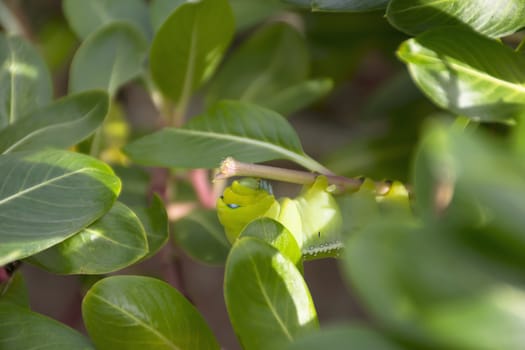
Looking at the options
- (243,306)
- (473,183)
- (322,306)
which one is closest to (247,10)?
(243,306)

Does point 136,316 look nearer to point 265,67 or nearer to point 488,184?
point 488,184

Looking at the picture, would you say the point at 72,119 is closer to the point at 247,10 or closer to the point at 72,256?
the point at 72,256

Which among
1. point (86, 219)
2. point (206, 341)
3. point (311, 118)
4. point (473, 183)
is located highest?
point (473, 183)

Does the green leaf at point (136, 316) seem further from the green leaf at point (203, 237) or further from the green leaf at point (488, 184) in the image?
the green leaf at point (488, 184)

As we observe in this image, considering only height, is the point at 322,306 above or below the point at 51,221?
below

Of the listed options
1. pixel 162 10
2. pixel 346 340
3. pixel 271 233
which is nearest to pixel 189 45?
pixel 162 10

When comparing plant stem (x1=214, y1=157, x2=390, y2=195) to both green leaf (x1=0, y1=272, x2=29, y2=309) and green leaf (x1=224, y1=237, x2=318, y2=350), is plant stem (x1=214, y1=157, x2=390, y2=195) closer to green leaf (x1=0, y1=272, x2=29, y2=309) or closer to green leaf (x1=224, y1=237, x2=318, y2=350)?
green leaf (x1=224, y1=237, x2=318, y2=350)
